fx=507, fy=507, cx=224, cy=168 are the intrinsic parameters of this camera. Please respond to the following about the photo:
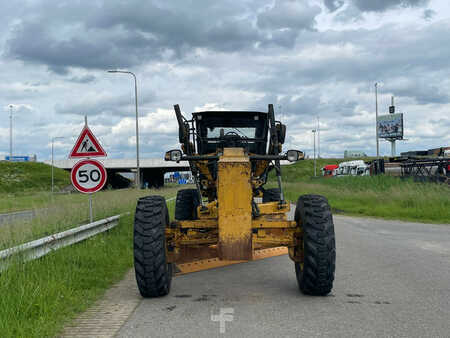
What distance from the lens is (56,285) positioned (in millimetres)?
6438

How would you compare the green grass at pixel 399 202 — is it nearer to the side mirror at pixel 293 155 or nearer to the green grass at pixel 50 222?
the green grass at pixel 50 222

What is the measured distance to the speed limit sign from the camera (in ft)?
36.6

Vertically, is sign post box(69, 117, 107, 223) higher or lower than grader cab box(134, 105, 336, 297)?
higher

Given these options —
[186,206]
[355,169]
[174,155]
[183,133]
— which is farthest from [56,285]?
[355,169]

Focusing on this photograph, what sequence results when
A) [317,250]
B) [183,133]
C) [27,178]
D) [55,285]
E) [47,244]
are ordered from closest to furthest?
[317,250] → [55,285] → [47,244] → [183,133] → [27,178]

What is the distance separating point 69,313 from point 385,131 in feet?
282

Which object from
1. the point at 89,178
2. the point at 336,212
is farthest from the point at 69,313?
the point at 336,212

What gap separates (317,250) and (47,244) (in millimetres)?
4273

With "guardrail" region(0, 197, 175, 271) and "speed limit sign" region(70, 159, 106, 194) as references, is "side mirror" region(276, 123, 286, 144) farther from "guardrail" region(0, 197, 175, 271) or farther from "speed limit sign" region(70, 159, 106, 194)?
"speed limit sign" region(70, 159, 106, 194)

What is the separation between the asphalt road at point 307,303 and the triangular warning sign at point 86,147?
4533 mm

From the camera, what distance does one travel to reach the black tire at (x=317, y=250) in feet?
20.0

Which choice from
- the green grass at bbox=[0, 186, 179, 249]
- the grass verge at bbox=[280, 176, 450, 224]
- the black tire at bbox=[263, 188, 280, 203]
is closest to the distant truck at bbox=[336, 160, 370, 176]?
the grass verge at bbox=[280, 176, 450, 224]

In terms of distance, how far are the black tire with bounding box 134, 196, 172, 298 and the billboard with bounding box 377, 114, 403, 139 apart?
272 feet

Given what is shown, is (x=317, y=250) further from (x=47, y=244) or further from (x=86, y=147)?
(x=86, y=147)
